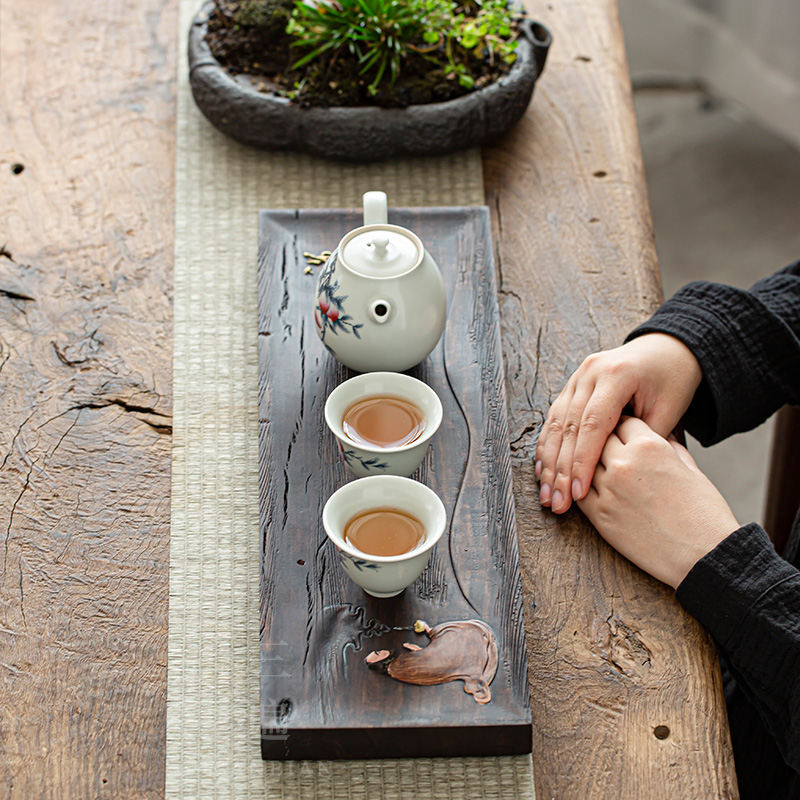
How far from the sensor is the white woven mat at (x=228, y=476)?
0.69 meters

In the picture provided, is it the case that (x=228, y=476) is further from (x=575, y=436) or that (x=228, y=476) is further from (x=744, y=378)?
(x=744, y=378)

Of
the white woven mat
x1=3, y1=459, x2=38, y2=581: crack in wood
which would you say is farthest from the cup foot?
x1=3, y1=459, x2=38, y2=581: crack in wood

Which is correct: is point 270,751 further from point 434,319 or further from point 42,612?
point 434,319

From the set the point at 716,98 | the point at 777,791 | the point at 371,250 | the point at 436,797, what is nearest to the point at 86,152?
the point at 371,250

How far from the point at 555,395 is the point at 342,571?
0.99 feet

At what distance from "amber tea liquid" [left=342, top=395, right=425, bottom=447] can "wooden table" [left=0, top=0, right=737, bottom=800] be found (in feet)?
0.44

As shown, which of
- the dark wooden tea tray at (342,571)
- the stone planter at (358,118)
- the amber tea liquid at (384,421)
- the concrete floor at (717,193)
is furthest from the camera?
the concrete floor at (717,193)

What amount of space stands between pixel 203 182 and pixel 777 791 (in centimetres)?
90

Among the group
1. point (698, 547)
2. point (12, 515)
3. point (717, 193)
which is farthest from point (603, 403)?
point (717, 193)

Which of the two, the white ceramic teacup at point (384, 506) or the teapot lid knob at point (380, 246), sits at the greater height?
the teapot lid knob at point (380, 246)

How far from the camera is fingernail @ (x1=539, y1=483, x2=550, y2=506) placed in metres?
0.83

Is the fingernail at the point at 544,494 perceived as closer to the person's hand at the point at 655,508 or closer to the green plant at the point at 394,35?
the person's hand at the point at 655,508

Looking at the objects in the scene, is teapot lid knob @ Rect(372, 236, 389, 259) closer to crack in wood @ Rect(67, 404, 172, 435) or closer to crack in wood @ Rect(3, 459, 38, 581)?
crack in wood @ Rect(67, 404, 172, 435)

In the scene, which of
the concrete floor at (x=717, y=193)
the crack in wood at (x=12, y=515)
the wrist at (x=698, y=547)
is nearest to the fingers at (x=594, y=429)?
the wrist at (x=698, y=547)
